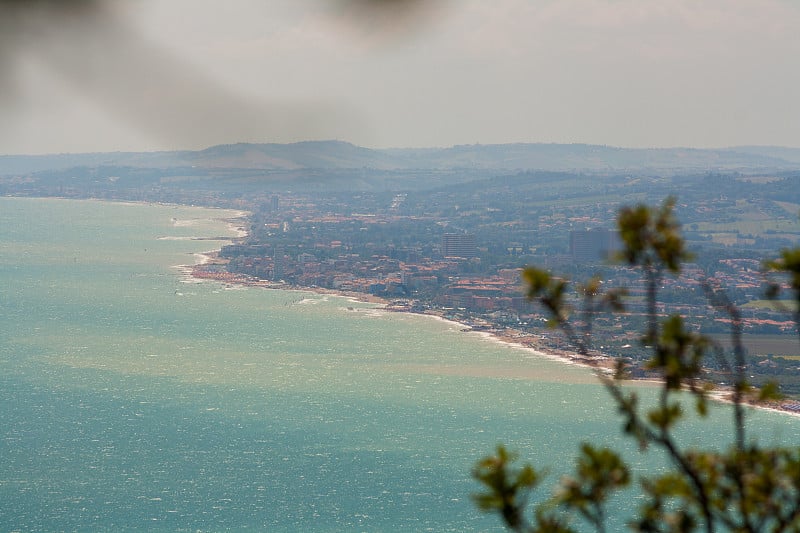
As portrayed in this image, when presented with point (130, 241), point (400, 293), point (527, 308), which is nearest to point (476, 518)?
point (527, 308)

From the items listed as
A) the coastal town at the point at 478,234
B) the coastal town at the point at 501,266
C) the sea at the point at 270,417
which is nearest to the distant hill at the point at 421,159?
the coastal town at the point at 478,234

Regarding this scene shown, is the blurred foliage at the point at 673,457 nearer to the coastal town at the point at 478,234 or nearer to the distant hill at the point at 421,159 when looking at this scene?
the coastal town at the point at 478,234

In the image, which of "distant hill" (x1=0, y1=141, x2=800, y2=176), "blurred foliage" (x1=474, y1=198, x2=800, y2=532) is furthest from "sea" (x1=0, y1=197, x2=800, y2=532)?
"distant hill" (x1=0, y1=141, x2=800, y2=176)

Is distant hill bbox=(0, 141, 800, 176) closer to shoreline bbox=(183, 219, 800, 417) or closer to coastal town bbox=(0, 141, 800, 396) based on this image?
coastal town bbox=(0, 141, 800, 396)

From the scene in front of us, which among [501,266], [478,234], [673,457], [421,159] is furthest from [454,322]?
[421,159]

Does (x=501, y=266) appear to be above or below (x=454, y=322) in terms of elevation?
below

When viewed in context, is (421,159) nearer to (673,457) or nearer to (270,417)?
(270,417)
